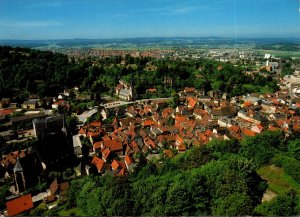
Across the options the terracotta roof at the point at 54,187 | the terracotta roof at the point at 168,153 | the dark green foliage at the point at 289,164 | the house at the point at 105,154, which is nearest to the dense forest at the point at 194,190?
the dark green foliage at the point at 289,164

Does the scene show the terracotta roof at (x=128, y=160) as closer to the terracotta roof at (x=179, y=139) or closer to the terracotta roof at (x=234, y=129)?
the terracotta roof at (x=179, y=139)

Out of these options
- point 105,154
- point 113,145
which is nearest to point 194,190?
point 105,154

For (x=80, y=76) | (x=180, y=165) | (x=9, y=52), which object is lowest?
(x=180, y=165)

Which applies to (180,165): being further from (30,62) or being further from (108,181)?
(30,62)

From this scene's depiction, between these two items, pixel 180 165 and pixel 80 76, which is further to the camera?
pixel 80 76

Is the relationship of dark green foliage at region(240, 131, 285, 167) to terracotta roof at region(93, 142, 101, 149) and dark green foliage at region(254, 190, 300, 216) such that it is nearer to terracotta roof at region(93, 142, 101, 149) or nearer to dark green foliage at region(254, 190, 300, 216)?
dark green foliage at region(254, 190, 300, 216)

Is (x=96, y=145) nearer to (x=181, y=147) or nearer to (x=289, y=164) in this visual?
(x=181, y=147)

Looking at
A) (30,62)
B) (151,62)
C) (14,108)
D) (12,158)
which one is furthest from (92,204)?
(151,62)
